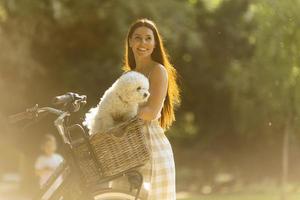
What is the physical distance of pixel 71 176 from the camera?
482 cm

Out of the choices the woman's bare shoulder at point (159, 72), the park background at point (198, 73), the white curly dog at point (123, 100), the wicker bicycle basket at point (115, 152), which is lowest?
the wicker bicycle basket at point (115, 152)

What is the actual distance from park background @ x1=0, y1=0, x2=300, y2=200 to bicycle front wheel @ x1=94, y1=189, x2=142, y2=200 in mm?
7985

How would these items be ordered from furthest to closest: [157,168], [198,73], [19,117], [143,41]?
[198,73] → [143,41] → [157,168] → [19,117]

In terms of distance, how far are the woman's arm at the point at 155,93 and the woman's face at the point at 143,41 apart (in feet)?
0.48

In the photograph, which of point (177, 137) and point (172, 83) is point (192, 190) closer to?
point (177, 137)

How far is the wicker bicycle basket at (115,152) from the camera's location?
475cm

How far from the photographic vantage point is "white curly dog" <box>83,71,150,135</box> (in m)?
5.00

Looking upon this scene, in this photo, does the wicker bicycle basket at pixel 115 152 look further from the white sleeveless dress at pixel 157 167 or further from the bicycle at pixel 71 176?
the white sleeveless dress at pixel 157 167

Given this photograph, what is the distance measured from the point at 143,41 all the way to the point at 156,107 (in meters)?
0.46

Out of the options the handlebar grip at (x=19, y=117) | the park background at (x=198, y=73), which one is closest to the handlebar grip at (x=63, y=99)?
the handlebar grip at (x=19, y=117)

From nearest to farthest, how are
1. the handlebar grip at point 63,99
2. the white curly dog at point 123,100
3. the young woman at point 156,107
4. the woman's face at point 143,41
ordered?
the handlebar grip at point 63,99 → the white curly dog at point 123,100 → the young woman at point 156,107 → the woman's face at point 143,41

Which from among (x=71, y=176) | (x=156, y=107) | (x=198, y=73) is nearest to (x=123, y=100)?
(x=156, y=107)

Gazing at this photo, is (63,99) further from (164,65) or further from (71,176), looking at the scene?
(164,65)

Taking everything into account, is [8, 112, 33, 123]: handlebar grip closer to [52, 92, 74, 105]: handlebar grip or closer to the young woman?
[52, 92, 74, 105]: handlebar grip
